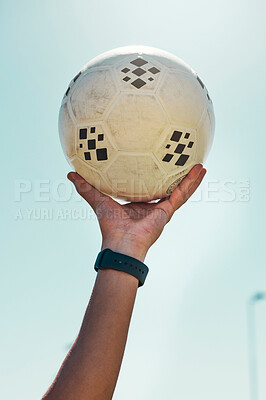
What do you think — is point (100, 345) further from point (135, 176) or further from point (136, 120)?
point (136, 120)

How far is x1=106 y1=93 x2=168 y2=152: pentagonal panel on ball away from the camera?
3553mm

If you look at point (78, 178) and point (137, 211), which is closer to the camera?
point (137, 211)

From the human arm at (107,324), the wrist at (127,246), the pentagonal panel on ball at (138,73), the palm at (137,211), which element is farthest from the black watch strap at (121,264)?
the pentagonal panel on ball at (138,73)

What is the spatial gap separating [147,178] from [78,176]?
2.23 feet

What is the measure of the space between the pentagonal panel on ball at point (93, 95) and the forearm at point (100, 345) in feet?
5.29

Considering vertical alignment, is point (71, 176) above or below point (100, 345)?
above

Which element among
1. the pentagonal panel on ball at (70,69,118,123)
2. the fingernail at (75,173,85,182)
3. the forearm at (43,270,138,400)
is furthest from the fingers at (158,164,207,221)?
the forearm at (43,270,138,400)

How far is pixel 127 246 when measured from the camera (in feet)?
9.45

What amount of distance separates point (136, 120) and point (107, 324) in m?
1.84

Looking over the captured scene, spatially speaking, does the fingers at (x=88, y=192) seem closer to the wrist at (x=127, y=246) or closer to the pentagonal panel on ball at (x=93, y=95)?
the pentagonal panel on ball at (x=93, y=95)

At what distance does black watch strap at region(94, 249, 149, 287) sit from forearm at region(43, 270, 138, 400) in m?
0.04

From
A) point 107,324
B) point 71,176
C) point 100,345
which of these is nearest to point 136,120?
point 71,176

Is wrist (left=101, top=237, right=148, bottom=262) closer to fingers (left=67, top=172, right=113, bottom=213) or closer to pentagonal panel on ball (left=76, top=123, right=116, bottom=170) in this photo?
fingers (left=67, top=172, right=113, bottom=213)

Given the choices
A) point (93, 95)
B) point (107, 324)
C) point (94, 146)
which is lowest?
point (107, 324)
